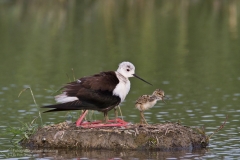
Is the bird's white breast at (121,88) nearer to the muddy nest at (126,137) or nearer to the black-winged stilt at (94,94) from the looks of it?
the black-winged stilt at (94,94)

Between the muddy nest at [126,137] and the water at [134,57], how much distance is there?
196mm

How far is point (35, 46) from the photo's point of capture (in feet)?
103

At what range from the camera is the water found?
1764 centimetres

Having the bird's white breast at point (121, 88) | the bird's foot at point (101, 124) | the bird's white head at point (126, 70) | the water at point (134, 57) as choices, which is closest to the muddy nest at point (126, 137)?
the bird's foot at point (101, 124)

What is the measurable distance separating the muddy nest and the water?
0.20m

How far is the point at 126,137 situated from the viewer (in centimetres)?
1504

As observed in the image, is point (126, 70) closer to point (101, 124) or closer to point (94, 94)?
point (94, 94)

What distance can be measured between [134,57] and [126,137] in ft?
43.0

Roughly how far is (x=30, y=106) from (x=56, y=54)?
966 centimetres

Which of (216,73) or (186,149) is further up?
(216,73)

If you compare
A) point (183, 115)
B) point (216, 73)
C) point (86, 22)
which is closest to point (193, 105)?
point (183, 115)

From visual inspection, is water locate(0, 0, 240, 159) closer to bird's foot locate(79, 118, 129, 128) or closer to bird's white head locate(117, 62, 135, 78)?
bird's foot locate(79, 118, 129, 128)

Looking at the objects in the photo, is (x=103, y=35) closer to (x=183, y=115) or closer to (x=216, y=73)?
(x=216, y=73)

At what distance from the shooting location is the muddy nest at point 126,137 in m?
15.0
